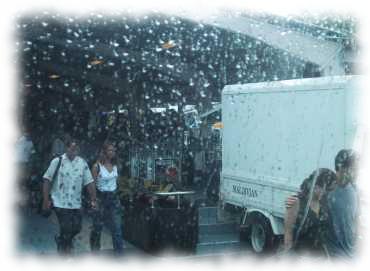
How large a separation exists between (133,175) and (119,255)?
7.17ft

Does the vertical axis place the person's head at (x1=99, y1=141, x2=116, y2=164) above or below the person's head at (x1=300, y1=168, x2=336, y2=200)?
above

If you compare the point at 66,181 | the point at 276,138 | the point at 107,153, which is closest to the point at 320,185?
the point at 66,181

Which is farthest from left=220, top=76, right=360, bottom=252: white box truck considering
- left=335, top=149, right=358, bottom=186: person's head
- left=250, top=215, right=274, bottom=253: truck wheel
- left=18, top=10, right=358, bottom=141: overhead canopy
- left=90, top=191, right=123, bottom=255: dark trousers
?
left=335, top=149, right=358, bottom=186: person's head

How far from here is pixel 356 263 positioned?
257 centimetres

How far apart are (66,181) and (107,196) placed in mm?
702

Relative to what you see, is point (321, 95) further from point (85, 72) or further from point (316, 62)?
point (85, 72)

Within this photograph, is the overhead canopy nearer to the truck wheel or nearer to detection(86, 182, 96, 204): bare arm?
detection(86, 182, 96, 204): bare arm

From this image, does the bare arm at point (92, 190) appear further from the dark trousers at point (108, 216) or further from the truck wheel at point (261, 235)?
the truck wheel at point (261, 235)

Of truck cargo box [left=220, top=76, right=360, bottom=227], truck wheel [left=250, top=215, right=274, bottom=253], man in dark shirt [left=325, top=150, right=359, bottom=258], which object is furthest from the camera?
truck wheel [left=250, top=215, right=274, bottom=253]

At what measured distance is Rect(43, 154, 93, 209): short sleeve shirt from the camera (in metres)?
4.18

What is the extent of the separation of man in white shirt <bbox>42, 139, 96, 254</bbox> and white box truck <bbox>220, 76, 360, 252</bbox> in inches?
74.8

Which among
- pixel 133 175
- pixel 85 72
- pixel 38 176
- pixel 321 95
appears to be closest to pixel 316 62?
pixel 321 95

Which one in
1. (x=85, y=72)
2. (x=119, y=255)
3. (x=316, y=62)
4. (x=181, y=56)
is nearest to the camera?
(x=119, y=255)

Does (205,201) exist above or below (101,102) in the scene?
below
